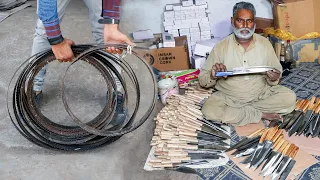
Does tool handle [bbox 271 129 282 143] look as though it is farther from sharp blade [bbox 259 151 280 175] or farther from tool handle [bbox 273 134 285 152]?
sharp blade [bbox 259 151 280 175]

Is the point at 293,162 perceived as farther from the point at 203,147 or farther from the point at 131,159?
the point at 131,159

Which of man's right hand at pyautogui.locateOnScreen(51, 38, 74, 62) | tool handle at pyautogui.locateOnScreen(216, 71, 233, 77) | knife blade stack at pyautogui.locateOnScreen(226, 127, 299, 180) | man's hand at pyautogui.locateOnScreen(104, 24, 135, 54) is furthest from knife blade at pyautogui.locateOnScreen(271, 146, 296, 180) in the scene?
man's right hand at pyautogui.locateOnScreen(51, 38, 74, 62)

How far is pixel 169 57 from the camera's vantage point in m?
5.04

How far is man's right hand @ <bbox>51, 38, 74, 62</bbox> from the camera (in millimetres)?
2986

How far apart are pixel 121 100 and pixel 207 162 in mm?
978

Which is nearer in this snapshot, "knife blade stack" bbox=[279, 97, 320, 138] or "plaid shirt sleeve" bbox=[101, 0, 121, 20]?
"plaid shirt sleeve" bbox=[101, 0, 121, 20]

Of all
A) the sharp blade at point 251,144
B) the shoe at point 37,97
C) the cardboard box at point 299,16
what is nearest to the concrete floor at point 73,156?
the shoe at point 37,97

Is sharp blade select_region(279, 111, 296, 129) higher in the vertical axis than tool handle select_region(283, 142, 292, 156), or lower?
higher

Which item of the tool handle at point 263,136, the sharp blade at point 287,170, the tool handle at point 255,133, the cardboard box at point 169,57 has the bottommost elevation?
the sharp blade at point 287,170

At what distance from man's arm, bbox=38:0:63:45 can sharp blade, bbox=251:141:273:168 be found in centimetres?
179

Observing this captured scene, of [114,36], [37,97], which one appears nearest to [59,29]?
[114,36]

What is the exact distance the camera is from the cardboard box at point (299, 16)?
504cm

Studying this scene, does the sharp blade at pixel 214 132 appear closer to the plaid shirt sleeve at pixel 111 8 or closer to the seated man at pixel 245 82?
the seated man at pixel 245 82

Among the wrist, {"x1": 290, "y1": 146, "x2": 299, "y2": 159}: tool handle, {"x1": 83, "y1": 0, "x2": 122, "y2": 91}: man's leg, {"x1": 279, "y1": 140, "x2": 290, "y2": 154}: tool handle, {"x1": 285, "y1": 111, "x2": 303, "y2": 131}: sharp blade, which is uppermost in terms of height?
{"x1": 83, "y1": 0, "x2": 122, "y2": 91}: man's leg
